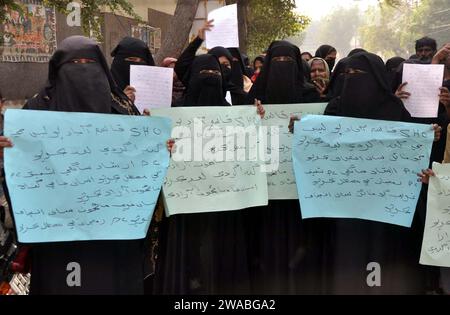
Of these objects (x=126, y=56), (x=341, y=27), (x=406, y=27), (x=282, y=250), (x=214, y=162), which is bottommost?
(x=282, y=250)

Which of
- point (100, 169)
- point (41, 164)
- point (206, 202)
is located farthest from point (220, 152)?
point (41, 164)

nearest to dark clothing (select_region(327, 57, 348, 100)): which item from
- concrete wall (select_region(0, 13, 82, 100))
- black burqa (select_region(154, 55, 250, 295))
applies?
black burqa (select_region(154, 55, 250, 295))

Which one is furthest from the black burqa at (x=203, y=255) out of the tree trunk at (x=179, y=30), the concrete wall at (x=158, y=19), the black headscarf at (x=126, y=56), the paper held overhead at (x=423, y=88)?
the concrete wall at (x=158, y=19)

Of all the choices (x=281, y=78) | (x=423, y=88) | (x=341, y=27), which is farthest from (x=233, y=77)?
(x=341, y=27)

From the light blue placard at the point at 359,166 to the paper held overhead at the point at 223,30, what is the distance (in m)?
1.88

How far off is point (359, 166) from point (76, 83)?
165 cm

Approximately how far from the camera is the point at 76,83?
2.90 meters

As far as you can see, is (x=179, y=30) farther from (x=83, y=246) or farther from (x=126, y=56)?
(x=83, y=246)

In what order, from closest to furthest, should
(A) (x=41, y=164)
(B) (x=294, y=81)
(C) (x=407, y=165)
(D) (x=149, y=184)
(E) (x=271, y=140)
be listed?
1. (A) (x=41, y=164)
2. (D) (x=149, y=184)
3. (C) (x=407, y=165)
4. (E) (x=271, y=140)
5. (B) (x=294, y=81)

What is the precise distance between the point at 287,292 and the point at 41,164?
1.73m

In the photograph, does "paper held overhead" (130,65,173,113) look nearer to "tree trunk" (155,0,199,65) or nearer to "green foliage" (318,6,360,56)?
"tree trunk" (155,0,199,65)

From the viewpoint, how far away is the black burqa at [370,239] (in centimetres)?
346

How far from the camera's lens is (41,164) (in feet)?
9.48
